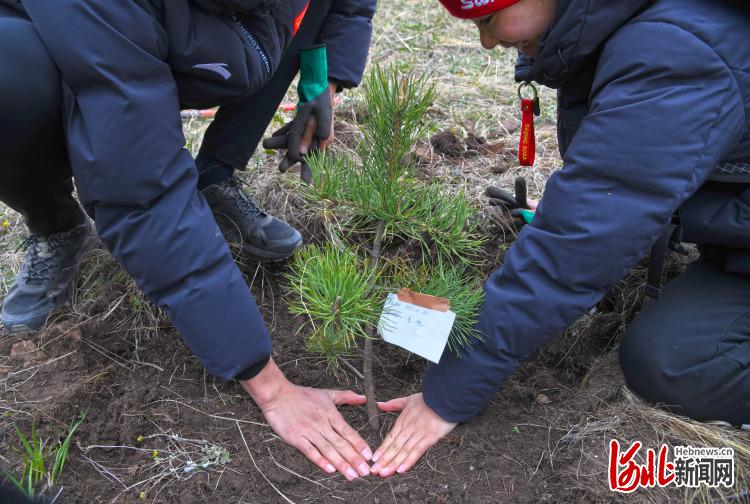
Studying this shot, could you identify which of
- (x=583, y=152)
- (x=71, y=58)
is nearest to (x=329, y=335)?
(x=583, y=152)

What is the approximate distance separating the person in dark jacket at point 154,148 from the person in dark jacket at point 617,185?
330 mm

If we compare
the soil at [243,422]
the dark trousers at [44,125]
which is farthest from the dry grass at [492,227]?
the dark trousers at [44,125]

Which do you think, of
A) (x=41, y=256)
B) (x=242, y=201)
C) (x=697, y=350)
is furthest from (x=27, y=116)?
(x=697, y=350)

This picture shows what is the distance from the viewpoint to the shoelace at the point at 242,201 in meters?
2.05

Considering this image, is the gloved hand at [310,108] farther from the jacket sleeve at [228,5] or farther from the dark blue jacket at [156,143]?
the jacket sleeve at [228,5]

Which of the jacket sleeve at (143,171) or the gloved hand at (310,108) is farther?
the gloved hand at (310,108)

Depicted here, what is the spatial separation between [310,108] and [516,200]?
0.76 metres

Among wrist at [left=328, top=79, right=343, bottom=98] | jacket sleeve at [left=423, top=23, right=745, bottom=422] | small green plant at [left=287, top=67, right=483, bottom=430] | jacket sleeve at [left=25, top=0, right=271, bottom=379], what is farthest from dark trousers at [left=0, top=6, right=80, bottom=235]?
jacket sleeve at [left=423, top=23, right=745, bottom=422]

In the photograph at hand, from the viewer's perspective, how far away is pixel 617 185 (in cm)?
125

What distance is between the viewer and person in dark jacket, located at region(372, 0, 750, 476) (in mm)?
1203

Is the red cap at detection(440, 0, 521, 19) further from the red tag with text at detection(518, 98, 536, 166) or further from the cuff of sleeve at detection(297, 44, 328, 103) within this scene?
the cuff of sleeve at detection(297, 44, 328, 103)

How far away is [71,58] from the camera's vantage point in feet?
3.99

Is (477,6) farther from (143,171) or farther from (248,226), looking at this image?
(248,226)

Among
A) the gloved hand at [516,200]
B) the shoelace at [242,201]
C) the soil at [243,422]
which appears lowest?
the soil at [243,422]
